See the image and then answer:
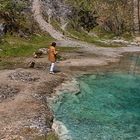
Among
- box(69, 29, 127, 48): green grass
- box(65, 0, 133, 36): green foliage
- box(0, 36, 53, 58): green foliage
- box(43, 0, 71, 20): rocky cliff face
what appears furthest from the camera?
box(43, 0, 71, 20): rocky cliff face

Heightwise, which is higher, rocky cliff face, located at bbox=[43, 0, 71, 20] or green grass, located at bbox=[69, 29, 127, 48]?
rocky cliff face, located at bbox=[43, 0, 71, 20]

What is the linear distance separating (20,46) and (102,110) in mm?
27291

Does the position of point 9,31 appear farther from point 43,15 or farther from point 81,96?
point 81,96

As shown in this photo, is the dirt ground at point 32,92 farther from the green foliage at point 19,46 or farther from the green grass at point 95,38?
the green grass at point 95,38

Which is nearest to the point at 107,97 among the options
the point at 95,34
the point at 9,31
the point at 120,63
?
the point at 120,63

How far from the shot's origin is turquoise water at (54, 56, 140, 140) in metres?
25.8

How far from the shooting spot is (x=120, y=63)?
52781mm

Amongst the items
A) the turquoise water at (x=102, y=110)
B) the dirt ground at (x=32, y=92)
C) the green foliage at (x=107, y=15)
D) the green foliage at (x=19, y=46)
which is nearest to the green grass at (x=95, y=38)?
the green foliage at (x=107, y=15)

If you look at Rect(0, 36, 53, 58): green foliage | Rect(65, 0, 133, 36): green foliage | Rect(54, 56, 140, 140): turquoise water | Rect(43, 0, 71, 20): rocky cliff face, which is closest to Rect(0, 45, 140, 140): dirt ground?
Rect(54, 56, 140, 140): turquoise water

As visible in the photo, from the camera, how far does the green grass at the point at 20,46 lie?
52.8 metres

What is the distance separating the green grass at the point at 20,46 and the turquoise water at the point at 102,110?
1331cm

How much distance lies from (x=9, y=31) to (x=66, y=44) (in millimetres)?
9622

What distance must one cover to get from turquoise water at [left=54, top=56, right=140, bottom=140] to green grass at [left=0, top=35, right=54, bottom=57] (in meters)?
13.3

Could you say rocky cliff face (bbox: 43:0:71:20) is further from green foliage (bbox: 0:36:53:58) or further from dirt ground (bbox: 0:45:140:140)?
dirt ground (bbox: 0:45:140:140)
